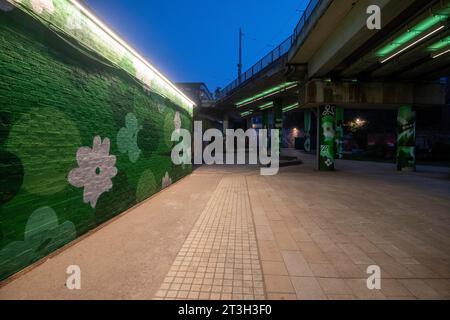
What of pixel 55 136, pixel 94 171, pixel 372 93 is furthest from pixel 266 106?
pixel 55 136

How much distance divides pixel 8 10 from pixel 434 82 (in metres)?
20.8

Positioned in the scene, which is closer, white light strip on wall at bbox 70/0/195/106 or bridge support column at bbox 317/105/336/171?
white light strip on wall at bbox 70/0/195/106

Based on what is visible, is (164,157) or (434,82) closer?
(164,157)

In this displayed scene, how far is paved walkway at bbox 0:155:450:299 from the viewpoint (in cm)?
295

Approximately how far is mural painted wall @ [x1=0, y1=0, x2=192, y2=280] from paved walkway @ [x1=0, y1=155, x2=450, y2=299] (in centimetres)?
48

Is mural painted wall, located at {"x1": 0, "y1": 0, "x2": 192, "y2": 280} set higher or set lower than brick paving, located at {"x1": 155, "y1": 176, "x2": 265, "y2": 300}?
higher

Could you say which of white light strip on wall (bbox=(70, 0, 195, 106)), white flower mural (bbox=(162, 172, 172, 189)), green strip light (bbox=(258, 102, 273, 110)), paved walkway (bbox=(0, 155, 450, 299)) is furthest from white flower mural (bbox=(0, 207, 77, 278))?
green strip light (bbox=(258, 102, 273, 110))

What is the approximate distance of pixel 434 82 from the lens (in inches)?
593

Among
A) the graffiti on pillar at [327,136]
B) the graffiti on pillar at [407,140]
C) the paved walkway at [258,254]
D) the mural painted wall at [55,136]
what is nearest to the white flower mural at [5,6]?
the mural painted wall at [55,136]

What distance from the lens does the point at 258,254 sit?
3975mm

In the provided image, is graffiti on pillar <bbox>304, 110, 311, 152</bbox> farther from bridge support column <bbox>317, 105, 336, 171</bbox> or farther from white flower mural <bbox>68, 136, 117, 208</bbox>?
white flower mural <bbox>68, 136, 117, 208</bbox>

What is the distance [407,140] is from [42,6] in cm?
1994
